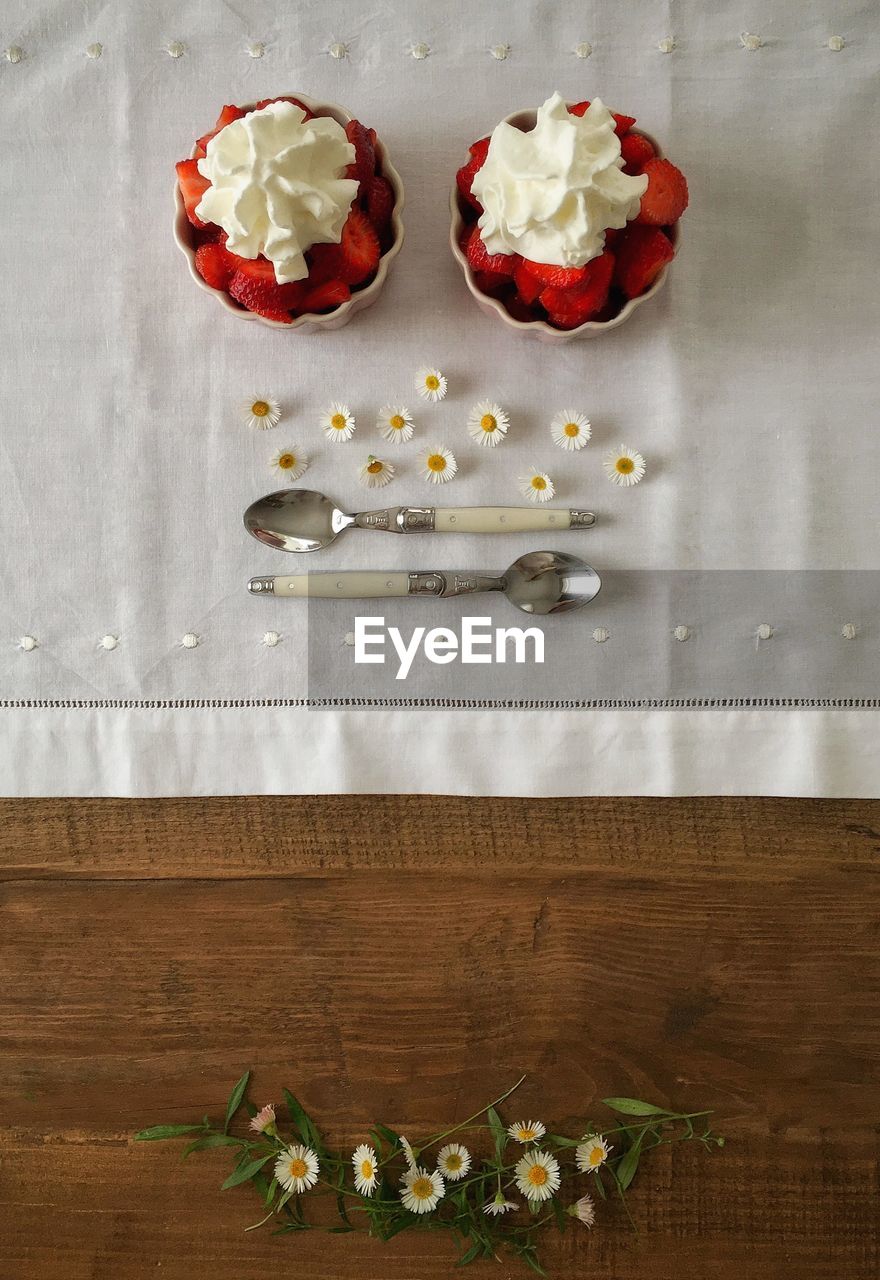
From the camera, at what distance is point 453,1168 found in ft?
2.09

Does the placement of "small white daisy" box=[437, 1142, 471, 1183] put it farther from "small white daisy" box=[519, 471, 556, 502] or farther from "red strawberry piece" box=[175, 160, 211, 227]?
"red strawberry piece" box=[175, 160, 211, 227]

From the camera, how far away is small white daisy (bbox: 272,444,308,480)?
62 cm

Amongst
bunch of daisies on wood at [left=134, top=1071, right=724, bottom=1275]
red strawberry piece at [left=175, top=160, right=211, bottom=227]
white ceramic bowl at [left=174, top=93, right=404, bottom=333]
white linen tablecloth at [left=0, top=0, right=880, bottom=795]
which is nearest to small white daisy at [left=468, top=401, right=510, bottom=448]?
white linen tablecloth at [left=0, top=0, right=880, bottom=795]

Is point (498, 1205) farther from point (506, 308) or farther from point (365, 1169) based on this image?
point (506, 308)

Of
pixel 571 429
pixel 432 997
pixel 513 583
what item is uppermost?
pixel 571 429

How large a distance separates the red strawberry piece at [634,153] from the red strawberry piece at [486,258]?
0.29 ft

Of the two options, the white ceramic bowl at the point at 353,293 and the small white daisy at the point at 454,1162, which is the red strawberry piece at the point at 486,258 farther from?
the small white daisy at the point at 454,1162

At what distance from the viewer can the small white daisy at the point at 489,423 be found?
62cm

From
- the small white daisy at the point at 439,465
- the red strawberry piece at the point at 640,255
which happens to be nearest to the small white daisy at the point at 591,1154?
the small white daisy at the point at 439,465

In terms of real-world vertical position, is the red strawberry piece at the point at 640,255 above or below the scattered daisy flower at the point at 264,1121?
above

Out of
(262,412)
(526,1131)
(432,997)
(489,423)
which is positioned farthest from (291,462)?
(526,1131)

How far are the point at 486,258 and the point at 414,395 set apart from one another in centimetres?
11

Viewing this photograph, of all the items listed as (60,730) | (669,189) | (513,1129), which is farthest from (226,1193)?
(669,189)

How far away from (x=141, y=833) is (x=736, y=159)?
66cm
